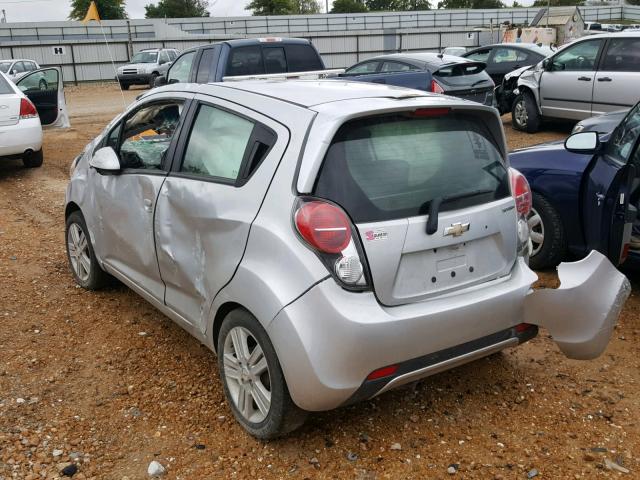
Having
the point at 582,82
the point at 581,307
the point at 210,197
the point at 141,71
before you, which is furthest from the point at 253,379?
the point at 141,71

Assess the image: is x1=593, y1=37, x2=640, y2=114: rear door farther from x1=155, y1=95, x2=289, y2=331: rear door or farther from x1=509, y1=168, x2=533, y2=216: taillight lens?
x1=155, y1=95, x2=289, y2=331: rear door

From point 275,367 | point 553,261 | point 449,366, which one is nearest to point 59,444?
point 275,367

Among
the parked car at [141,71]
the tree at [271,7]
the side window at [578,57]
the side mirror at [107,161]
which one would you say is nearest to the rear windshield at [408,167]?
the side mirror at [107,161]

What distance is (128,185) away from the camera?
401cm

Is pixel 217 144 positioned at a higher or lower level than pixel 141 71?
higher

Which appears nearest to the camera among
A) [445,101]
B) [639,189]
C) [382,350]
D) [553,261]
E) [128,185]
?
[382,350]

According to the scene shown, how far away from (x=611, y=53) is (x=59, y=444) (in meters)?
10.5

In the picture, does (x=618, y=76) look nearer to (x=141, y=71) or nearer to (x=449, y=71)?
(x=449, y=71)

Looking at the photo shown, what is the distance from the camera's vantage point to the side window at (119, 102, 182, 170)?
3.92 meters

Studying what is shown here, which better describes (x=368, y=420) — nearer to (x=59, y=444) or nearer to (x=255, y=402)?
(x=255, y=402)

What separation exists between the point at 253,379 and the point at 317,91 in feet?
4.70

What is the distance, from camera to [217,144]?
343 cm

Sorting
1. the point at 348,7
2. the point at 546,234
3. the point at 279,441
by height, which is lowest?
the point at 279,441

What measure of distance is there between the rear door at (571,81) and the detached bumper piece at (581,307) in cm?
885
